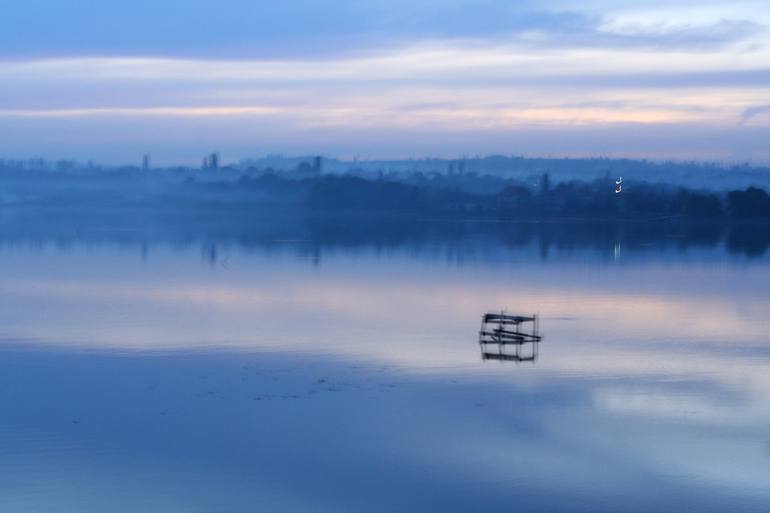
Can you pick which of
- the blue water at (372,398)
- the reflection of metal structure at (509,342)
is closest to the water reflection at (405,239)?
the blue water at (372,398)

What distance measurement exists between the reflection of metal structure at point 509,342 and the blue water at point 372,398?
0.27 meters

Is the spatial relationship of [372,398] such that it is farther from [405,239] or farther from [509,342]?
[405,239]

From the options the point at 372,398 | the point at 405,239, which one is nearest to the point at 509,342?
the point at 372,398

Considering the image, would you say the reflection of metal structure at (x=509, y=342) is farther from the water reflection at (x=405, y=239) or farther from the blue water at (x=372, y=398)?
the water reflection at (x=405, y=239)

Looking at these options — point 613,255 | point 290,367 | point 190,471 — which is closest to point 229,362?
point 290,367

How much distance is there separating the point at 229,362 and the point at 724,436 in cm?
785

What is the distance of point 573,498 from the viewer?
33.7 feet

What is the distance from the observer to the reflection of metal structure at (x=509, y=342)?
1808cm

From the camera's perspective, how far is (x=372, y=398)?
47.2ft

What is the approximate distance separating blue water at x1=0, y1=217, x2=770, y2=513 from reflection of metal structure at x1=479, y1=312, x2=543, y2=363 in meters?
0.27

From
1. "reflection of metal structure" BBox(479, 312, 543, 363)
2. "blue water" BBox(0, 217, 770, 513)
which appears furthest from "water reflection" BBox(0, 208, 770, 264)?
"reflection of metal structure" BBox(479, 312, 543, 363)

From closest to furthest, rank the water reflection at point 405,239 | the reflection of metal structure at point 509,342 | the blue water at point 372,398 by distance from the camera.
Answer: the blue water at point 372,398 → the reflection of metal structure at point 509,342 → the water reflection at point 405,239

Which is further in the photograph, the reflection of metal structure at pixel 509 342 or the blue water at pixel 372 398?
the reflection of metal structure at pixel 509 342

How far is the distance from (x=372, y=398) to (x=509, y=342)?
4.96 meters
